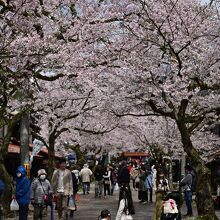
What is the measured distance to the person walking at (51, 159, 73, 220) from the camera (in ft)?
46.1

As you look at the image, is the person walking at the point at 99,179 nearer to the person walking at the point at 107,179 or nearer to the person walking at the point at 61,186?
the person walking at the point at 107,179

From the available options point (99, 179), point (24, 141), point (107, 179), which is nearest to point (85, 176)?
point (107, 179)

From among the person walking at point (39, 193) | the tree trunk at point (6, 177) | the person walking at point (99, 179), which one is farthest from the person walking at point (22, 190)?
the person walking at point (99, 179)

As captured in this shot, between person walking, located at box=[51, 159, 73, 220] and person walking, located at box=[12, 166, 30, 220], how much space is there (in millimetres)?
1926

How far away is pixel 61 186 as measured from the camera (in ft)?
46.1

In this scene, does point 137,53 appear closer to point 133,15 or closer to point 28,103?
point 133,15

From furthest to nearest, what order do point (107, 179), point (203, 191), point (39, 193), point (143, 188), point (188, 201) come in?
point (107, 179), point (143, 188), point (188, 201), point (39, 193), point (203, 191)

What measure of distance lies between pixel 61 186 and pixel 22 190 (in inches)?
83.5

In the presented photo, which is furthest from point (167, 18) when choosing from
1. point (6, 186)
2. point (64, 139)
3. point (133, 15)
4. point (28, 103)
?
point (64, 139)

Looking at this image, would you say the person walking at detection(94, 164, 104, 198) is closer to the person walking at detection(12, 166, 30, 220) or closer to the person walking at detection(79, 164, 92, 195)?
the person walking at detection(79, 164, 92, 195)

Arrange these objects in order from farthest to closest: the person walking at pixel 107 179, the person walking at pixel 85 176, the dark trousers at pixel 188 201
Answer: the person walking at pixel 85 176 < the person walking at pixel 107 179 < the dark trousers at pixel 188 201

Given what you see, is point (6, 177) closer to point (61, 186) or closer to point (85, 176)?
point (61, 186)

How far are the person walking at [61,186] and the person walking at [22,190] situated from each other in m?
1.93

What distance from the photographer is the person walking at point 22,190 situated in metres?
12.0
